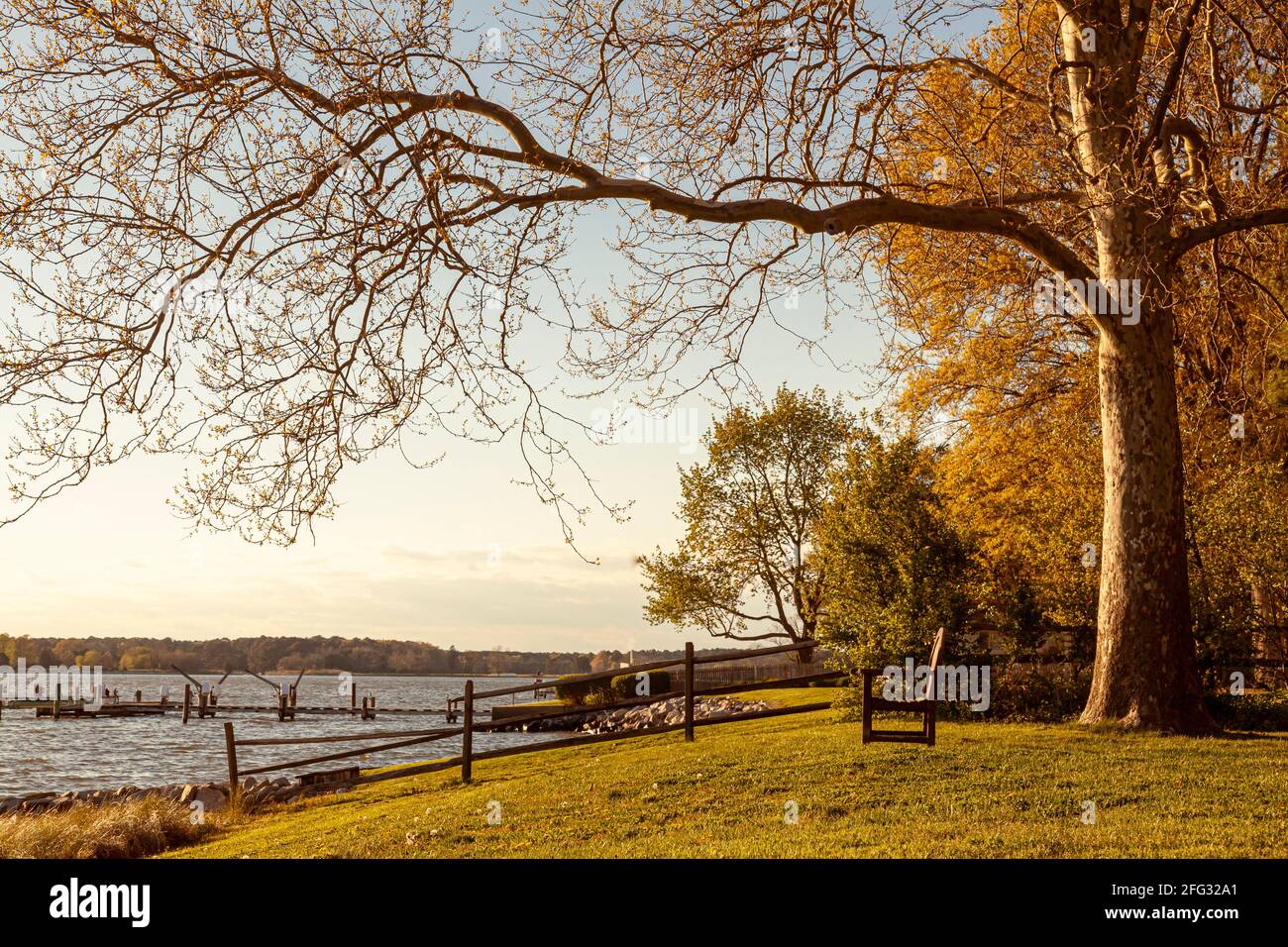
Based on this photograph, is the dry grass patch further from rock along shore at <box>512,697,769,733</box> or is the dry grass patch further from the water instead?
rock along shore at <box>512,697,769,733</box>

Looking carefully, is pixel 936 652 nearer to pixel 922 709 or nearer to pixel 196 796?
pixel 922 709

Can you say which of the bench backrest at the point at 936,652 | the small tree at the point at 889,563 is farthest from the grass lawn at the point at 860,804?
the small tree at the point at 889,563

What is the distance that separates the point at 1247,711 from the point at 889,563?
5536 mm

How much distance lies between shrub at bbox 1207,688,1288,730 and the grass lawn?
127cm

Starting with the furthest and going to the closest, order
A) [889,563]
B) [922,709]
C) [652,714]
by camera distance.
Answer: [652,714]
[889,563]
[922,709]

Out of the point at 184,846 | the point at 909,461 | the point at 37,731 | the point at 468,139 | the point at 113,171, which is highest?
the point at 468,139

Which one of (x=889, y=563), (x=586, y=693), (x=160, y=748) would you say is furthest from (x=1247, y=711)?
(x=160, y=748)

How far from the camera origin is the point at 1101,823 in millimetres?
7746

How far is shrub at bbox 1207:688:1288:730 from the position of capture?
1348cm

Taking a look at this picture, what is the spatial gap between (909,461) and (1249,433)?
7.00m

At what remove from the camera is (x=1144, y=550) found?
484 inches

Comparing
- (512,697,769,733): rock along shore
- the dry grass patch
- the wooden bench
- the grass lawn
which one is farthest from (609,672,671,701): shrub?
the wooden bench
